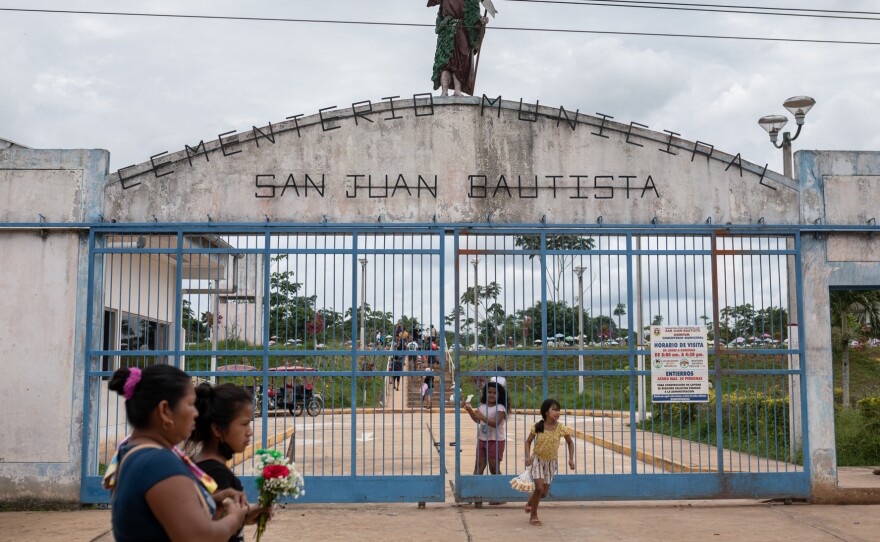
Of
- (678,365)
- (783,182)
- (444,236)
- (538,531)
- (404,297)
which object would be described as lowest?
(538,531)

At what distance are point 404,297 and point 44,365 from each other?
3.87 metres

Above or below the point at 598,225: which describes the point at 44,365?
below

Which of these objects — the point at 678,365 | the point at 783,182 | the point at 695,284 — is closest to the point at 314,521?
the point at 678,365

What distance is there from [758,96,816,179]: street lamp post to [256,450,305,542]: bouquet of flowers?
30.4ft

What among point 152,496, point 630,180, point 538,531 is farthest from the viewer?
point 630,180

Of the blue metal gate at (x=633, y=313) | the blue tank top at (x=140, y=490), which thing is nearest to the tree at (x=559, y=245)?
the blue metal gate at (x=633, y=313)

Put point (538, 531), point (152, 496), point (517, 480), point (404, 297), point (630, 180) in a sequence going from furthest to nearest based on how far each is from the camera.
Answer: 1. point (630, 180)
2. point (404, 297)
3. point (517, 480)
4. point (538, 531)
5. point (152, 496)

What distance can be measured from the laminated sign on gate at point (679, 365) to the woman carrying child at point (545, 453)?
4.82 feet

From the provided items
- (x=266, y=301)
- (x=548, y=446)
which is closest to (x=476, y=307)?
(x=548, y=446)

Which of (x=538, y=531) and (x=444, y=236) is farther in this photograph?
(x=444, y=236)

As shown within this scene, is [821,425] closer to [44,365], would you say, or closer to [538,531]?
[538,531]

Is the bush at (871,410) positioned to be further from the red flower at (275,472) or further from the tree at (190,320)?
the red flower at (275,472)

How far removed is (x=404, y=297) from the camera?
915 centimetres

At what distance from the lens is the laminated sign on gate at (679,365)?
9383 millimetres
